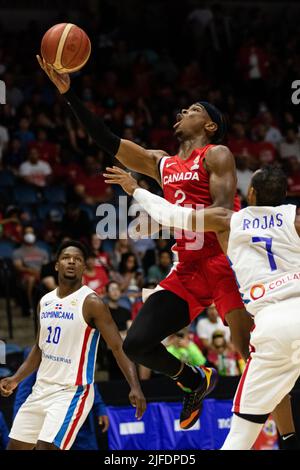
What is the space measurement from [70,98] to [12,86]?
28.6 feet

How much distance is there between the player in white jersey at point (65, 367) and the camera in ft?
22.3

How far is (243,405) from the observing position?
16.9 ft

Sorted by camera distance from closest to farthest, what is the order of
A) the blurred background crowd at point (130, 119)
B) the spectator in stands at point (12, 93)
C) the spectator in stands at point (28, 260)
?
the blurred background crowd at point (130, 119) < the spectator in stands at point (28, 260) < the spectator in stands at point (12, 93)

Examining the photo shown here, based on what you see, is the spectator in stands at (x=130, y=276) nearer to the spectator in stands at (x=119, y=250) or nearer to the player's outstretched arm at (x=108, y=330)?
the spectator in stands at (x=119, y=250)

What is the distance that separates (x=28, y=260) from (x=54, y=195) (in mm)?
1730

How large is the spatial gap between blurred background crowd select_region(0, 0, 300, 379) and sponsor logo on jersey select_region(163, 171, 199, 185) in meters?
4.05

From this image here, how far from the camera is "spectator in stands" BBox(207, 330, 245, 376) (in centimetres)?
1073

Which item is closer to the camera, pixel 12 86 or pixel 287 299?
pixel 287 299

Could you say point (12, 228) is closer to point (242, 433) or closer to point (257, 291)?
point (257, 291)

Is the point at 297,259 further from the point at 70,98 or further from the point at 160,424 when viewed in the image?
the point at 160,424

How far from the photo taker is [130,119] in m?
15.1

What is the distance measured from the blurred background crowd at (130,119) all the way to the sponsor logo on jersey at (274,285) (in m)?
5.16

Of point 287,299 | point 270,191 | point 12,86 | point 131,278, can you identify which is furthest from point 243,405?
point 12,86

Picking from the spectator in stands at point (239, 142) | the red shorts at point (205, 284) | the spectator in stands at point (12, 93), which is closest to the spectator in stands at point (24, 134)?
the spectator in stands at point (12, 93)
